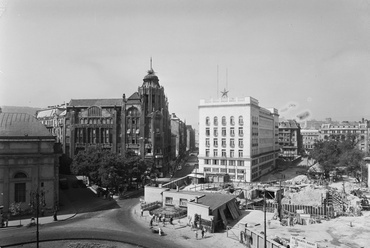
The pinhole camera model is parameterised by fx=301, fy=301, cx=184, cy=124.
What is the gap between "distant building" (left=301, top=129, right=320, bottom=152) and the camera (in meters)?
176

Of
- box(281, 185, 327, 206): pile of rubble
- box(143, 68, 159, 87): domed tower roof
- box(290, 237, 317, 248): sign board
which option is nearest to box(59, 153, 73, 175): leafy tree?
box(143, 68, 159, 87): domed tower roof

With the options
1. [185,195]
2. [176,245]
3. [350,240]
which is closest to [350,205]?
[350,240]

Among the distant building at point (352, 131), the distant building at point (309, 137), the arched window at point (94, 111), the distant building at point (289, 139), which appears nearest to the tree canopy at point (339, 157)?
the distant building at point (352, 131)

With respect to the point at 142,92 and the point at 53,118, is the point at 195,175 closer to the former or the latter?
the point at 142,92

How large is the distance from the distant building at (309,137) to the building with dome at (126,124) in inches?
4565

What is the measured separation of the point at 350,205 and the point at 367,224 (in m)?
9.79

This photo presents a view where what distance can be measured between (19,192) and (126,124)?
45.9 meters

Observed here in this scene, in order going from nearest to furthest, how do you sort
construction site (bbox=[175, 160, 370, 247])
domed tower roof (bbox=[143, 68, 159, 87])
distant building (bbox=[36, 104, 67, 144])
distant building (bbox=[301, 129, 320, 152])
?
1. construction site (bbox=[175, 160, 370, 247])
2. domed tower roof (bbox=[143, 68, 159, 87])
3. distant building (bbox=[36, 104, 67, 144])
4. distant building (bbox=[301, 129, 320, 152])

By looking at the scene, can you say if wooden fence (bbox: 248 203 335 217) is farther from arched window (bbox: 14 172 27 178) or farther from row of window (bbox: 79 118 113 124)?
row of window (bbox: 79 118 113 124)

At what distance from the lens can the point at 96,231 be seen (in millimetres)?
36281

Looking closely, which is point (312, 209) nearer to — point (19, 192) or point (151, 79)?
point (19, 192)

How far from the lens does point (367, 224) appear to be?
3934cm

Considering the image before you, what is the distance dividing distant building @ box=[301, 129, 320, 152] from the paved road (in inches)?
6115

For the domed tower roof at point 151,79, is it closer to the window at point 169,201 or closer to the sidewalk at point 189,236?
the window at point 169,201
